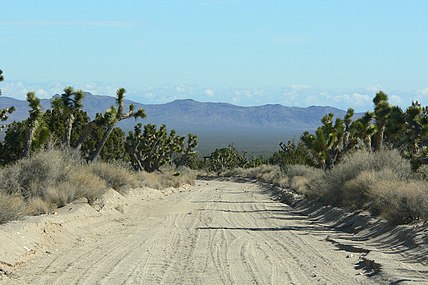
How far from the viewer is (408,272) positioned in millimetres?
12594

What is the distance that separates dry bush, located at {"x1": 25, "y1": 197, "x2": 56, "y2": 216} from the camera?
61.0 ft

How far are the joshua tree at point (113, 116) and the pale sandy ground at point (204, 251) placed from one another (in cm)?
971

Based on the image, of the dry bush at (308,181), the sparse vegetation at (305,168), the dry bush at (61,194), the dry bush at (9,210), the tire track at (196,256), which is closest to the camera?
the tire track at (196,256)

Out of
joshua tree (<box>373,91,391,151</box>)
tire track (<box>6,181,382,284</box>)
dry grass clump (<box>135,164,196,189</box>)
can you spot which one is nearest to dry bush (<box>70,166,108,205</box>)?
tire track (<box>6,181,382,284</box>)

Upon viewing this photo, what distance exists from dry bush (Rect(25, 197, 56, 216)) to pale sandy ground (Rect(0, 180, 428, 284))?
42cm

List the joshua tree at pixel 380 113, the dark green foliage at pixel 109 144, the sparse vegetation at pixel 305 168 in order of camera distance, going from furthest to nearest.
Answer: the dark green foliage at pixel 109 144, the joshua tree at pixel 380 113, the sparse vegetation at pixel 305 168

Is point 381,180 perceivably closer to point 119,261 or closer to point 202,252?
point 202,252

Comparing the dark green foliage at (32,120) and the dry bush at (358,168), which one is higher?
the dark green foliage at (32,120)

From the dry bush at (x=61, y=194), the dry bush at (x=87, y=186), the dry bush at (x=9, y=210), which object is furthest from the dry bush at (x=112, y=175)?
the dry bush at (x=9, y=210)

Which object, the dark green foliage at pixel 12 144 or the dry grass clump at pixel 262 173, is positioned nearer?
the dark green foliage at pixel 12 144

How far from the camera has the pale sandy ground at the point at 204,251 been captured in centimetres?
1234

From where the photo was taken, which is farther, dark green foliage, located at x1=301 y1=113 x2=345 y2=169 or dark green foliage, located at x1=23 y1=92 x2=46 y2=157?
dark green foliage, located at x1=301 y1=113 x2=345 y2=169

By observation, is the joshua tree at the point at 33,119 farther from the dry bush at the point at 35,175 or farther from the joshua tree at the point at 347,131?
the joshua tree at the point at 347,131

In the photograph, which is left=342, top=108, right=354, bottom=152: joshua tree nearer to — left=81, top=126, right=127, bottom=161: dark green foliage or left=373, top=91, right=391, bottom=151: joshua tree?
left=373, top=91, right=391, bottom=151: joshua tree
